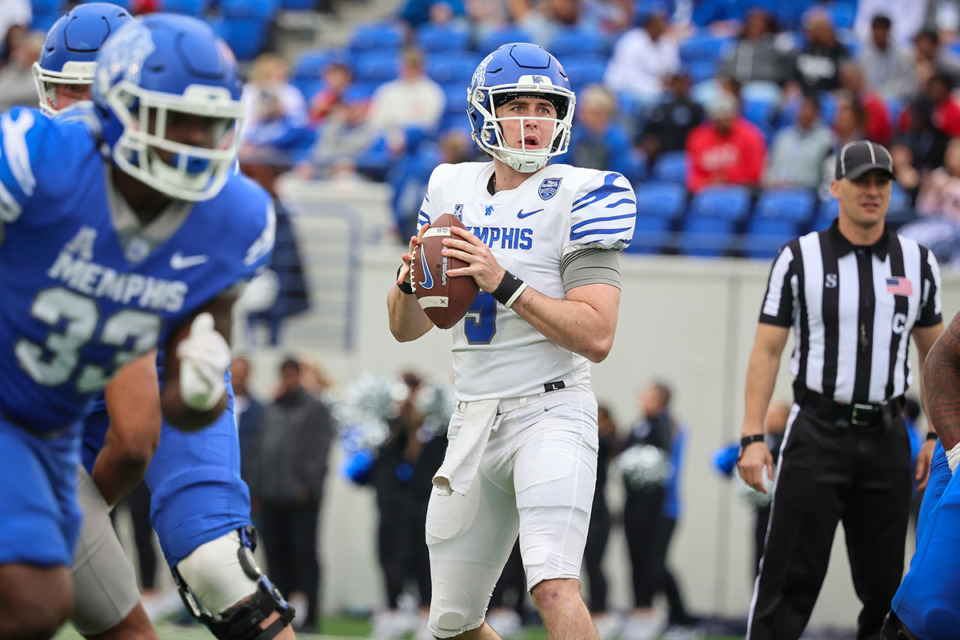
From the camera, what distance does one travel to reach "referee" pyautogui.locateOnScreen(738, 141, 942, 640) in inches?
184

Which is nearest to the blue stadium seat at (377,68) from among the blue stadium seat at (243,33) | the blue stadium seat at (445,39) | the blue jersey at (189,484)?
the blue stadium seat at (445,39)

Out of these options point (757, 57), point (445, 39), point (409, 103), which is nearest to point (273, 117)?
point (409, 103)

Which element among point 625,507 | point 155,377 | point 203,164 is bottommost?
point 625,507

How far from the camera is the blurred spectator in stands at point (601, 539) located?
8.56 m

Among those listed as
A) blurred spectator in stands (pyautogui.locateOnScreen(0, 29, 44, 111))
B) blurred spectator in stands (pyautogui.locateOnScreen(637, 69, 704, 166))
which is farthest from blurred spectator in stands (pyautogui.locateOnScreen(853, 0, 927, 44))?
blurred spectator in stands (pyautogui.locateOnScreen(0, 29, 44, 111))

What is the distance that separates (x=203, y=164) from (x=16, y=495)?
0.84 m

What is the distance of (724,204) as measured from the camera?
966 cm

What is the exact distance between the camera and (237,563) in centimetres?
362

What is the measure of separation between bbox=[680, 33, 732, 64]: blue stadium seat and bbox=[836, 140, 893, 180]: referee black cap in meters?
7.05

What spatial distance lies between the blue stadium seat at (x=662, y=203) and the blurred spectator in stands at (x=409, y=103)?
2.24 metres

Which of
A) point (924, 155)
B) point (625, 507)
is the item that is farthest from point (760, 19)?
point (625, 507)

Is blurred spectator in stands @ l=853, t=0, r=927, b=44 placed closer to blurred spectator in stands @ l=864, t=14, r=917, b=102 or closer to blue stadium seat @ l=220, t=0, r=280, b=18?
blurred spectator in stands @ l=864, t=14, r=917, b=102

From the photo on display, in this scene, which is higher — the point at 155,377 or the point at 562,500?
the point at 155,377

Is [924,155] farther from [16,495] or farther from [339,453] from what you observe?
[16,495]
